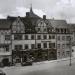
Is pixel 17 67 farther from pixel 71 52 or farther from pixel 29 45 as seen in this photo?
pixel 71 52

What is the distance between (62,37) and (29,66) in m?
4.37

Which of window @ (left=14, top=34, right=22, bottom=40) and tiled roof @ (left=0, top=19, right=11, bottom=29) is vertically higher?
tiled roof @ (left=0, top=19, right=11, bottom=29)

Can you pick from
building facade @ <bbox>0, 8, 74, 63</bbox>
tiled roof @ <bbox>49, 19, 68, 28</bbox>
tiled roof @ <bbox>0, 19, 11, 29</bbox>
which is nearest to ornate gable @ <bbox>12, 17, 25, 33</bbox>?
building facade @ <bbox>0, 8, 74, 63</bbox>

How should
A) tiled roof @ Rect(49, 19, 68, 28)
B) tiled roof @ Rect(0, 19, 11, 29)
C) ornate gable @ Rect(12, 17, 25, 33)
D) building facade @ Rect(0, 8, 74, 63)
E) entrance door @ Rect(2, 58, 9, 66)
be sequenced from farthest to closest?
1. tiled roof @ Rect(49, 19, 68, 28)
2. ornate gable @ Rect(12, 17, 25, 33)
3. building facade @ Rect(0, 8, 74, 63)
4. tiled roof @ Rect(0, 19, 11, 29)
5. entrance door @ Rect(2, 58, 9, 66)

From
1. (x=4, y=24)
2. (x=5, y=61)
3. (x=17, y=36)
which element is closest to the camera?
(x=5, y=61)

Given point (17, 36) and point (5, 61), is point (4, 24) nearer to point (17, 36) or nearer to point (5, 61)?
point (17, 36)

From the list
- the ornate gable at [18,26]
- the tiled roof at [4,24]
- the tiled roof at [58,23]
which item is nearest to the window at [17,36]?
the ornate gable at [18,26]

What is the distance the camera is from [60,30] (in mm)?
17609

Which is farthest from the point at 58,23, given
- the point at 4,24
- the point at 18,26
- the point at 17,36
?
the point at 4,24

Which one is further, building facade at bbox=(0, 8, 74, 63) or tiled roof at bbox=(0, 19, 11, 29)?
building facade at bbox=(0, 8, 74, 63)

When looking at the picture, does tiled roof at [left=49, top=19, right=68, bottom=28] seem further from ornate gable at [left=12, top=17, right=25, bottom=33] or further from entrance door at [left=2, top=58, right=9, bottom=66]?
entrance door at [left=2, top=58, right=9, bottom=66]

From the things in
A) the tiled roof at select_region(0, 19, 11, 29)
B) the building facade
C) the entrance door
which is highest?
the tiled roof at select_region(0, 19, 11, 29)

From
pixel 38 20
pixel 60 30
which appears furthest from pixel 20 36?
pixel 60 30

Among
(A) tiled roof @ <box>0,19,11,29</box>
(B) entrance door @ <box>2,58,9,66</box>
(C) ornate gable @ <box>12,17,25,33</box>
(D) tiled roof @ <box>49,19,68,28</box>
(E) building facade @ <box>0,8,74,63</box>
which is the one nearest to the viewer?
(B) entrance door @ <box>2,58,9,66</box>
